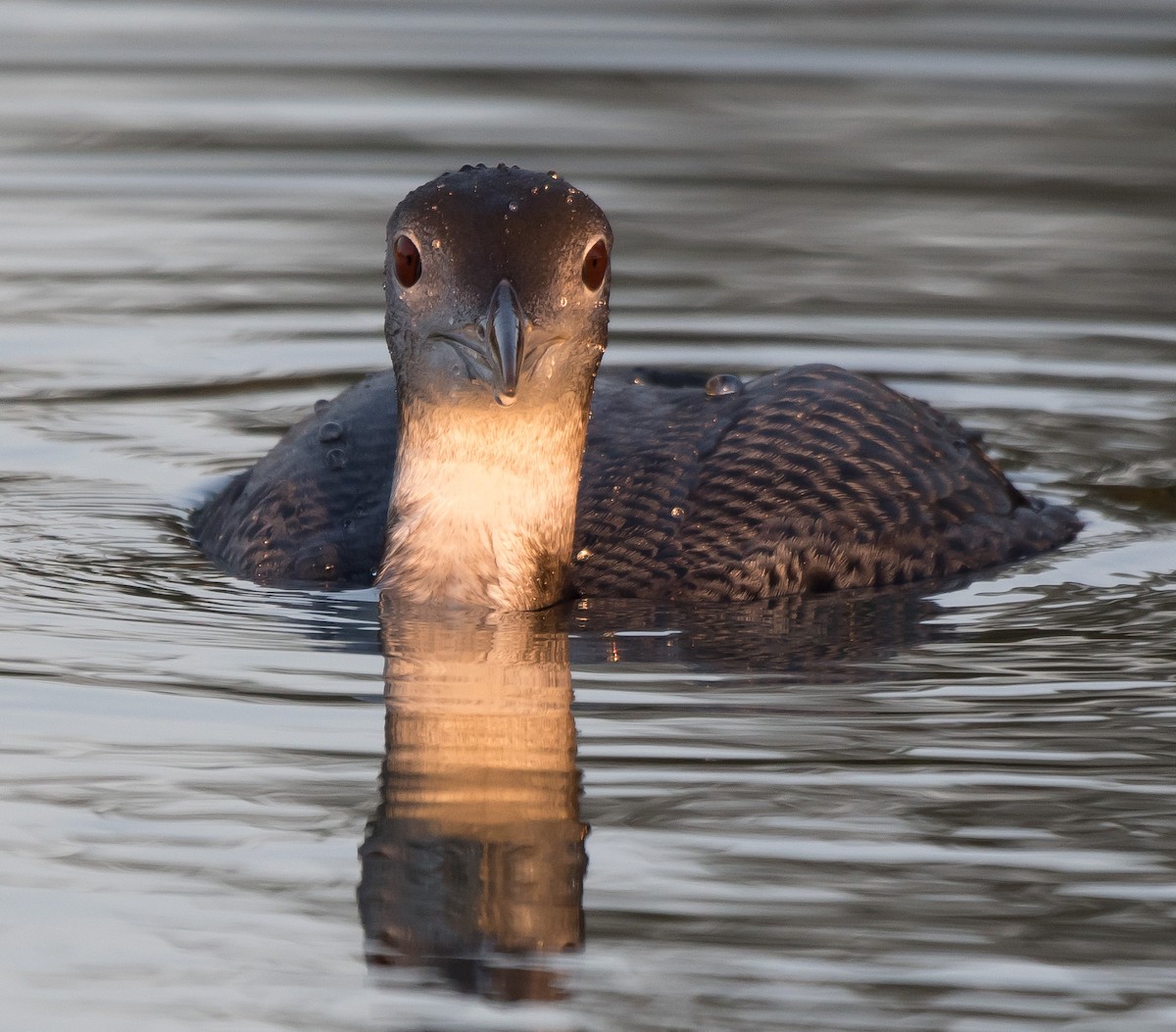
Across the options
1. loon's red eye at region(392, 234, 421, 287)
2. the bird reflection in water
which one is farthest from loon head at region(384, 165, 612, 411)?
the bird reflection in water

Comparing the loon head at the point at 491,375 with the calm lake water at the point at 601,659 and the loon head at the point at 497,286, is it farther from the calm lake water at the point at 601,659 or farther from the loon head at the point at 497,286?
the calm lake water at the point at 601,659

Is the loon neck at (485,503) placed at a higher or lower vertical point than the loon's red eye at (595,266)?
lower

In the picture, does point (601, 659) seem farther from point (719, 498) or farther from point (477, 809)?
point (477, 809)

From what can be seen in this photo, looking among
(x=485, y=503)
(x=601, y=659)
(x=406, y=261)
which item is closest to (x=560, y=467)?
(x=485, y=503)

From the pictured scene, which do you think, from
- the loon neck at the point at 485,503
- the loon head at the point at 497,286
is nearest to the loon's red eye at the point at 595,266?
the loon head at the point at 497,286

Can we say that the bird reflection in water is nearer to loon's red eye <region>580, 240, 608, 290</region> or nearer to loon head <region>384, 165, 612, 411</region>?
loon head <region>384, 165, 612, 411</region>

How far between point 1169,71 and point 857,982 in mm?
11999

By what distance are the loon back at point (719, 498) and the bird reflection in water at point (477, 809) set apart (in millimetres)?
488

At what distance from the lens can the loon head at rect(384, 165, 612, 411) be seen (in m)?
6.65

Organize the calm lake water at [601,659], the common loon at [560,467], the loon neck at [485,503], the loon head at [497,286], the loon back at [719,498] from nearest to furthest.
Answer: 1. the calm lake water at [601,659]
2. the loon head at [497,286]
3. the common loon at [560,467]
4. the loon neck at [485,503]
5. the loon back at [719,498]

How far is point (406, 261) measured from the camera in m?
6.88

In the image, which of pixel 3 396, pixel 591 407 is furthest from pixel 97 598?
pixel 3 396

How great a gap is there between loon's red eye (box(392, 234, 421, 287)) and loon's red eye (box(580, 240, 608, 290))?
0.44 metres

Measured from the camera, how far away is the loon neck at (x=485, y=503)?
708 cm
